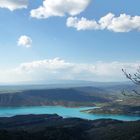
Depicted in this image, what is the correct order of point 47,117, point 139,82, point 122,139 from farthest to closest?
point 47,117 < point 122,139 < point 139,82

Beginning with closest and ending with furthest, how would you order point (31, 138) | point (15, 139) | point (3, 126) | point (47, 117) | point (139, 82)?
1. point (139, 82)
2. point (15, 139)
3. point (31, 138)
4. point (3, 126)
5. point (47, 117)

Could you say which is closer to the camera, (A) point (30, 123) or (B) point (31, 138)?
(B) point (31, 138)

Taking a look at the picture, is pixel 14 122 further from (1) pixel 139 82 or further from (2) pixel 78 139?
(1) pixel 139 82

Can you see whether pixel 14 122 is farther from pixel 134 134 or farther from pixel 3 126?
pixel 134 134

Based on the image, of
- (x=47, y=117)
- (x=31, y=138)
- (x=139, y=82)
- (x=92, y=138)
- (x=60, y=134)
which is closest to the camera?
(x=139, y=82)

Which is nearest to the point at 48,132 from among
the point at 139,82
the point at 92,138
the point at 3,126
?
the point at 92,138

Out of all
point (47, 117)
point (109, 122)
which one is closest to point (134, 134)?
point (109, 122)

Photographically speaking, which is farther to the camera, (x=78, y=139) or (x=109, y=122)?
(x=109, y=122)

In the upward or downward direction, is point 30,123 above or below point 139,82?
below

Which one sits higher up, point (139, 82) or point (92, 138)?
point (139, 82)
